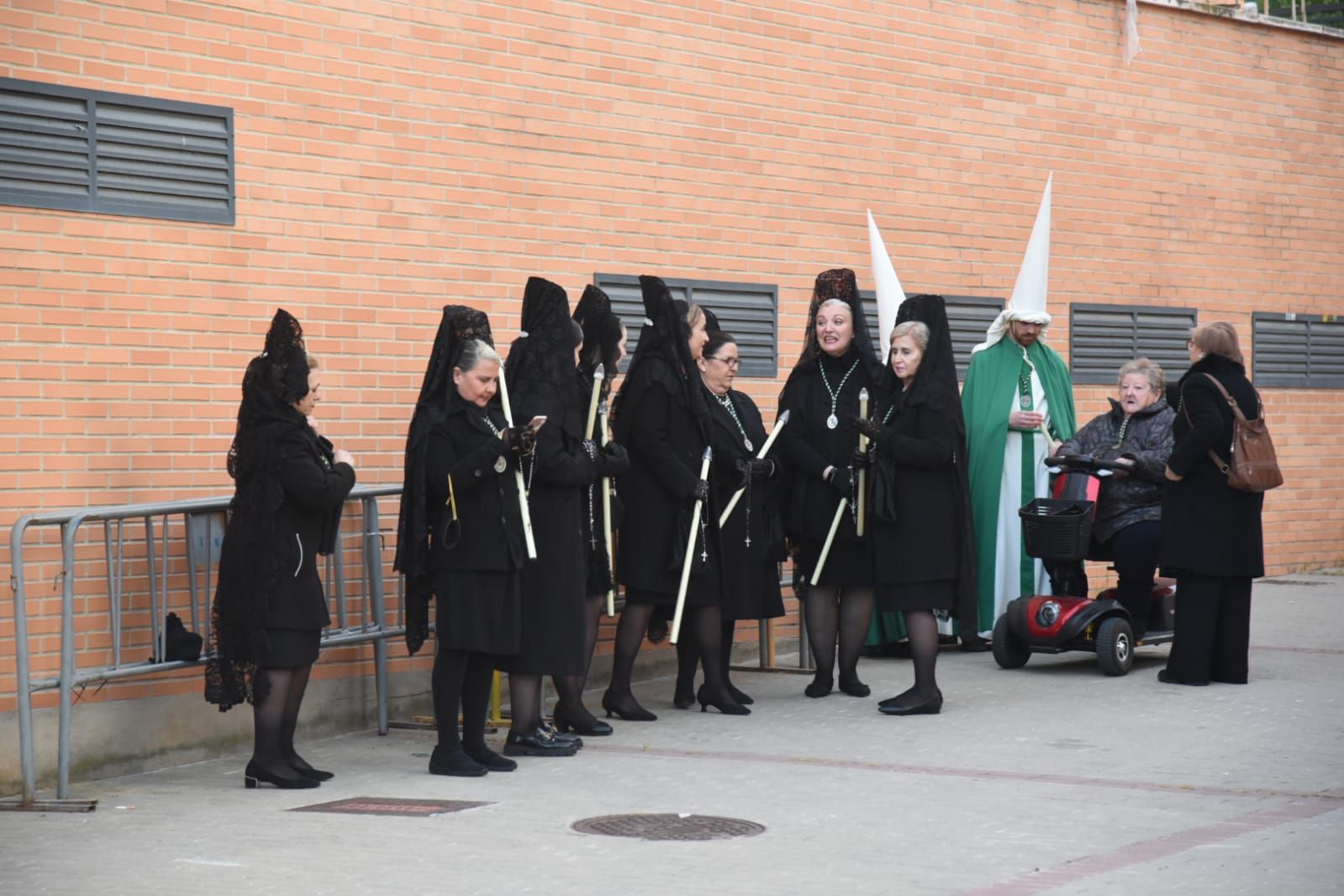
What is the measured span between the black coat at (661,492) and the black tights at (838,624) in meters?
0.92

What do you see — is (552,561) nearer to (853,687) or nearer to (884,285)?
(853,687)

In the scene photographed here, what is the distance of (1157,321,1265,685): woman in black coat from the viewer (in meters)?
11.2

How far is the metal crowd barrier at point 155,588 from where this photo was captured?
26.4 feet

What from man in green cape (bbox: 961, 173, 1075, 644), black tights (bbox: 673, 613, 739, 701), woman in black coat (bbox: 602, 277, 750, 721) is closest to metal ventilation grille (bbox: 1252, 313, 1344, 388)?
man in green cape (bbox: 961, 173, 1075, 644)

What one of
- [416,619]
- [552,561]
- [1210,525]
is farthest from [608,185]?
[1210,525]

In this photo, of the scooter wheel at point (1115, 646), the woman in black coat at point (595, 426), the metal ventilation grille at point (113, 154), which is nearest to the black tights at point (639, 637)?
the woman in black coat at point (595, 426)

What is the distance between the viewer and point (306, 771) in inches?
336

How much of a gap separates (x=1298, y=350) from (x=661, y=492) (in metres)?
9.44

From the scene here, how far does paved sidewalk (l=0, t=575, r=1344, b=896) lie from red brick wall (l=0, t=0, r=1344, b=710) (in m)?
1.43

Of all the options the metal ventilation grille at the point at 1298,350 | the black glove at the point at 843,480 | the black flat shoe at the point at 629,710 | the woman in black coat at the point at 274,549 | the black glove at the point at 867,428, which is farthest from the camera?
the metal ventilation grille at the point at 1298,350

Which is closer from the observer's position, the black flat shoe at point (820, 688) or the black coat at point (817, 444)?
the black coat at point (817, 444)

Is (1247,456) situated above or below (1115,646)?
above

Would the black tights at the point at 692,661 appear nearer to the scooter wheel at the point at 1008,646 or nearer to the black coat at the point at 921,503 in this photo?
the black coat at the point at 921,503

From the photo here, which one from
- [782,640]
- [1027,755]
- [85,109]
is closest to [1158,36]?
[782,640]
